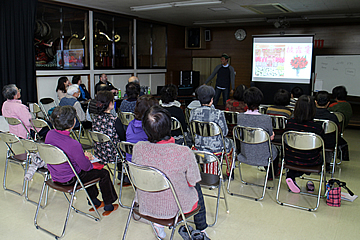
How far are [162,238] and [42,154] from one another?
123cm

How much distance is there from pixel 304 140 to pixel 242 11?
582 centimetres

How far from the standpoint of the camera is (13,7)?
609 cm

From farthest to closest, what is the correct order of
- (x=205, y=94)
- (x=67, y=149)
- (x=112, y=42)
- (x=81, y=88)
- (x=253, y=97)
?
(x=112, y=42) → (x=81, y=88) → (x=253, y=97) → (x=205, y=94) → (x=67, y=149)

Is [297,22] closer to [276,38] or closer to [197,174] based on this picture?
[276,38]

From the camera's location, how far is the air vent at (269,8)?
281 inches

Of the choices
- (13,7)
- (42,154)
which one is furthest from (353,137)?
(13,7)

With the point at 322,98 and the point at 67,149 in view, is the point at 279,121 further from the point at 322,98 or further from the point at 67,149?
the point at 67,149

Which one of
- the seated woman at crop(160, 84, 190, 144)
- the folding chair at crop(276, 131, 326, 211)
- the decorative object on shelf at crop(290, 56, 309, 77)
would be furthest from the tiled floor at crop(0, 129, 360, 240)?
the decorative object on shelf at crop(290, 56, 309, 77)

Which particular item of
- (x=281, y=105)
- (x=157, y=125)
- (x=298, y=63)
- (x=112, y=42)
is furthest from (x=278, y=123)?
(x=112, y=42)

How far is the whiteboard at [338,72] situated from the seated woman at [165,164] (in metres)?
7.38

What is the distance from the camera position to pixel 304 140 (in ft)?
10.1

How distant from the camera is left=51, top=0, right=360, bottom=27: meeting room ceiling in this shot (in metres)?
6.93

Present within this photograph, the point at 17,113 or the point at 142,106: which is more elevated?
the point at 142,106

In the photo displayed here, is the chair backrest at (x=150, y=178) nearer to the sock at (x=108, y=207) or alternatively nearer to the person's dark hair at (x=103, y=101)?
the sock at (x=108, y=207)
